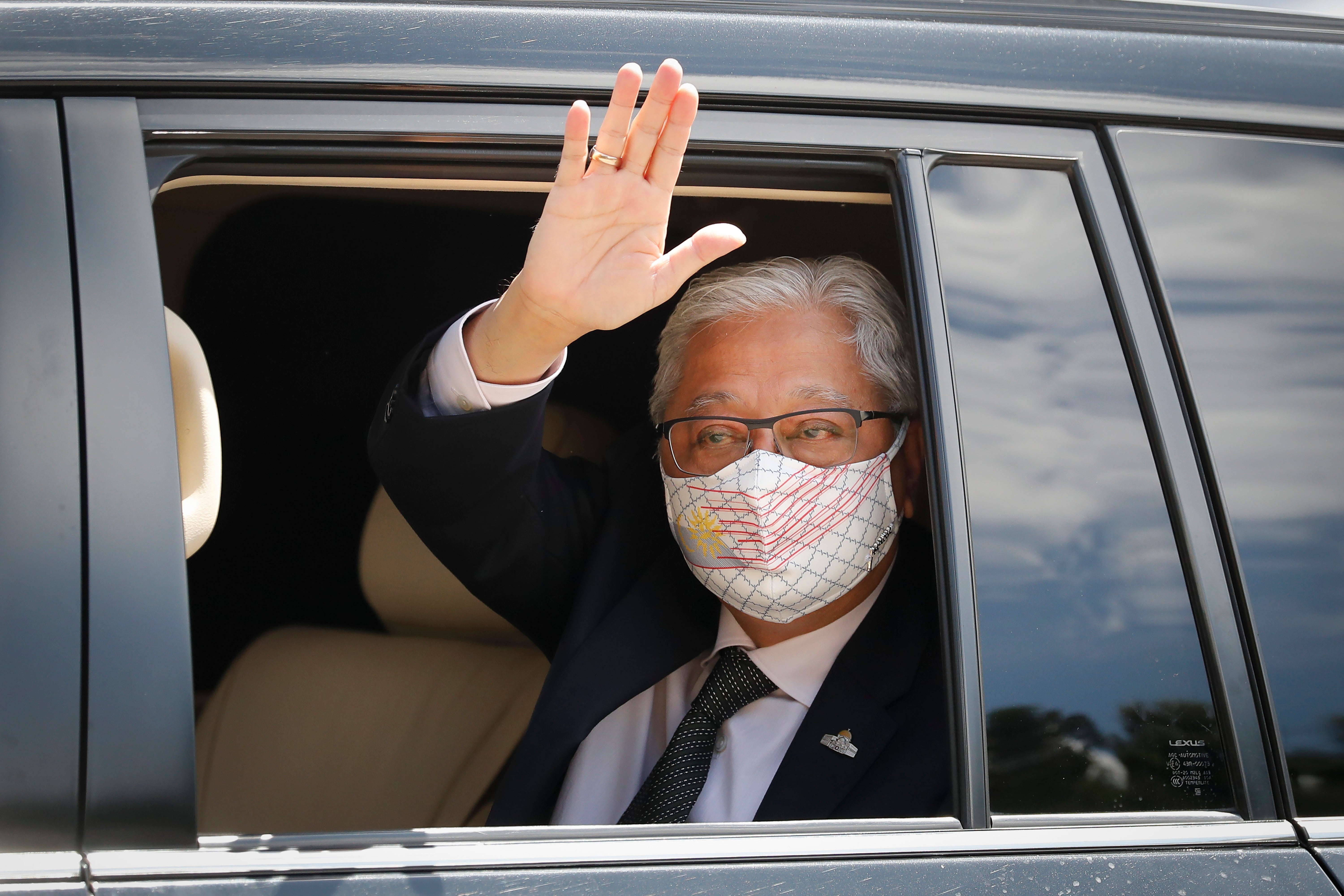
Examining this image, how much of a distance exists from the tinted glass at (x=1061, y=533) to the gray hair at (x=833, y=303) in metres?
0.70

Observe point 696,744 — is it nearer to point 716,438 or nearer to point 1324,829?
point 716,438

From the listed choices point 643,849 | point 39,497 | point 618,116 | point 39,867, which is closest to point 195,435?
point 39,497

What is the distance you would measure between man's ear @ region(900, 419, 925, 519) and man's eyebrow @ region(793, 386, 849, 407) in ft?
0.45

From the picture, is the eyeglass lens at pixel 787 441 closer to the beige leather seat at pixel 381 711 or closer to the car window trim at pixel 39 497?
the beige leather seat at pixel 381 711

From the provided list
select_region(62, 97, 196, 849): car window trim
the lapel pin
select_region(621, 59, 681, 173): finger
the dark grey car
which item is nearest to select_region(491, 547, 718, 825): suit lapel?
the lapel pin

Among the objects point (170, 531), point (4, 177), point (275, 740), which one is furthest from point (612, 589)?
point (4, 177)

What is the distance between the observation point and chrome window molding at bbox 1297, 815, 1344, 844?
3.22 ft

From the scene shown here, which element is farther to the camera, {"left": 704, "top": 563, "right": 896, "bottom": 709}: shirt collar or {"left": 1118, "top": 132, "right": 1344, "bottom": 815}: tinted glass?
{"left": 704, "top": 563, "right": 896, "bottom": 709}: shirt collar

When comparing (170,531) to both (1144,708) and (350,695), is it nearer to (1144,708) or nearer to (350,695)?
(1144,708)

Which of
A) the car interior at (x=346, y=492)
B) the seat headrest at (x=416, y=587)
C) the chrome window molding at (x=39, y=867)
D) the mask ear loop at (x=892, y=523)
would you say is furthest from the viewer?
the seat headrest at (x=416, y=587)

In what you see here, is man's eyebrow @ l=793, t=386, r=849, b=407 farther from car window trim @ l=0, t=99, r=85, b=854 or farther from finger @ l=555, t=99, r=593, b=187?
car window trim @ l=0, t=99, r=85, b=854

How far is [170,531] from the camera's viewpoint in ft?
3.10

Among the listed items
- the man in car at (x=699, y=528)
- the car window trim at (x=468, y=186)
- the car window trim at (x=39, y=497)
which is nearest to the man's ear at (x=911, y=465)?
the man in car at (x=699, y=528)

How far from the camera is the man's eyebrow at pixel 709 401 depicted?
185cm
